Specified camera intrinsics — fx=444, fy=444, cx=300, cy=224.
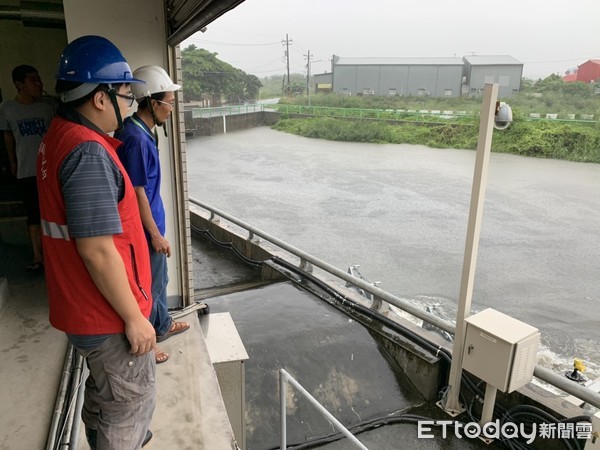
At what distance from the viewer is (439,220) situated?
14430 mm

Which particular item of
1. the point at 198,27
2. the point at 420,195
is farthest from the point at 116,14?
the point at 420,195

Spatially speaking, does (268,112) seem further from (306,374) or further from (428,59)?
(306,374)

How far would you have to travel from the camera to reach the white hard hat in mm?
2377

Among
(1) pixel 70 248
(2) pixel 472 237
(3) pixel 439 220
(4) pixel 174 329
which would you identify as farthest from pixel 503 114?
(3) pixel 439 220

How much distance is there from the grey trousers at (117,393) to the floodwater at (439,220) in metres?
6.34

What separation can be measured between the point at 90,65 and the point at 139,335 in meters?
0.88

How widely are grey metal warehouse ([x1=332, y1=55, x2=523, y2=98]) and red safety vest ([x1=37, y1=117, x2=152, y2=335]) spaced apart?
29.6 metres

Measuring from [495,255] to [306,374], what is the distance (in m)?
8.90

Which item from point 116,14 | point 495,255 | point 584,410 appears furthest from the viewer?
point 495,255

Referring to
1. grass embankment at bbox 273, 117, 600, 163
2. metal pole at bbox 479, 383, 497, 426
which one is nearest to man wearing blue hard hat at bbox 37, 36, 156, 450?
metal pole at bbox 479, 383, 497, 426

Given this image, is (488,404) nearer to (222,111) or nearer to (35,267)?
(35,267)

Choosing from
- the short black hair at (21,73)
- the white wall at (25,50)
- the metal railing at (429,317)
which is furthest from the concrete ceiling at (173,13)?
the metal railing at (429,317)

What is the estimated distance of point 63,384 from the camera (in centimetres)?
227

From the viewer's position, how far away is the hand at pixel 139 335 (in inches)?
56.4
